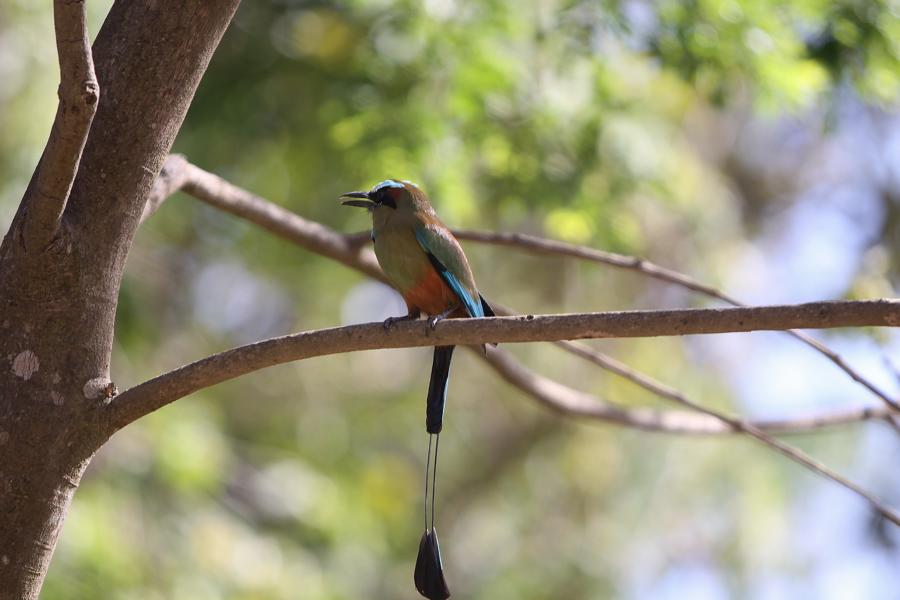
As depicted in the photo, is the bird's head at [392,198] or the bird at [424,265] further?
the bird's head at [392,198]

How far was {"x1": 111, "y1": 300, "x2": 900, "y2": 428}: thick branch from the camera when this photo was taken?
2029 millimetres

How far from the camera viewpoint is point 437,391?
3.26 metres

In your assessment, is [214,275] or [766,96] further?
[214,275]

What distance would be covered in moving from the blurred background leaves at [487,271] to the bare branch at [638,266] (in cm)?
37

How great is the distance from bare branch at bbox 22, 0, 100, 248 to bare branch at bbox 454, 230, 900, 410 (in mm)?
1598

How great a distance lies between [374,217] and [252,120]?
2.11 m

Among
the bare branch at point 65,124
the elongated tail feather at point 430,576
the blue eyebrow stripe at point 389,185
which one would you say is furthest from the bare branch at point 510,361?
the elongated tail feather at point 430,576

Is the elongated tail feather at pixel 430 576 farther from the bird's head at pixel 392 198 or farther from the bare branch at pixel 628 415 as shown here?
the bird's head at pixel 392 198

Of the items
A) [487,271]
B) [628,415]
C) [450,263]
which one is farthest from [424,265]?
[487,271]

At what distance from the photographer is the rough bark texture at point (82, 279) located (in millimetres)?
2238

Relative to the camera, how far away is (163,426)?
6.32 meters

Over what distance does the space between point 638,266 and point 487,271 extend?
206 inches

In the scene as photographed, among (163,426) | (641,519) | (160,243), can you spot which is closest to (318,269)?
(160,243)

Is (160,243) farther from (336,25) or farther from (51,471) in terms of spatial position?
(51,471)
